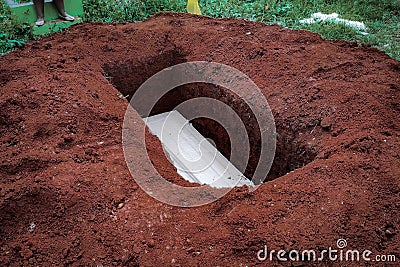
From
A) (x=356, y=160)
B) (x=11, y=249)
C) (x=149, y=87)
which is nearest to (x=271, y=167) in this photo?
(x=356, y=160)

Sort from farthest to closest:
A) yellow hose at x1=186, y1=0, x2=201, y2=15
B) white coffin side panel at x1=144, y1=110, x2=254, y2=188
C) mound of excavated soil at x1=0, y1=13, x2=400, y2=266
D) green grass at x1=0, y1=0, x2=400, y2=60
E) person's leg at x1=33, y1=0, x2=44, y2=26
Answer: yellow hose at x1=186, y1=0, x2=201, y2=15 < green grass at x1=0, y1=0, x2=400, y2=60 < person's leg at x1=33, y1=0, x2=44, y2=26 < white coffin side panel at x1=144, y1=110, x2=254, y2=188 < mound of excavated soil at x1=0, y1=13, x2=400, y2=266

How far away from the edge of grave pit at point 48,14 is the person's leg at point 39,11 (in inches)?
2.3

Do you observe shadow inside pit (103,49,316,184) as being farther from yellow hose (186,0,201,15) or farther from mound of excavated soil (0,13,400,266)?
yellow hose (186,0,201,15)

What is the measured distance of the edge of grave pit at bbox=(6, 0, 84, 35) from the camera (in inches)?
194

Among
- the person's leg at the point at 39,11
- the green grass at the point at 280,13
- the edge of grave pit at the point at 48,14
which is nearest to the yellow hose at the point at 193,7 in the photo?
the green grass at the point at 280,13

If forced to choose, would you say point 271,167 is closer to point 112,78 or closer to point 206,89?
point 206,89

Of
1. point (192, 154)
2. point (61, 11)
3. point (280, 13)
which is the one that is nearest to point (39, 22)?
point (61, 11)

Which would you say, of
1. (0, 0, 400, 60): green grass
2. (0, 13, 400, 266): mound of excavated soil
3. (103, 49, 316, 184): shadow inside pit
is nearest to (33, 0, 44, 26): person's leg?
(0, 0, 400, 60): green grass

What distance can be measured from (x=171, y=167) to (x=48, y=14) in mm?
3098

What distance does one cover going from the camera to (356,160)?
2678 mm

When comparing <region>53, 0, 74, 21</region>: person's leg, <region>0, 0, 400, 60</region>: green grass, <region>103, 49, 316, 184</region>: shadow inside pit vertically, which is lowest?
<region>103, 49, 316, 184</region>: shadow inside pit

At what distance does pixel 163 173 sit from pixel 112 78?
1762 millimetres

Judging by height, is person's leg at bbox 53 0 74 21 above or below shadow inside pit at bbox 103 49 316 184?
above

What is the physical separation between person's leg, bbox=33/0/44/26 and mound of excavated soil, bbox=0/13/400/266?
63cm
